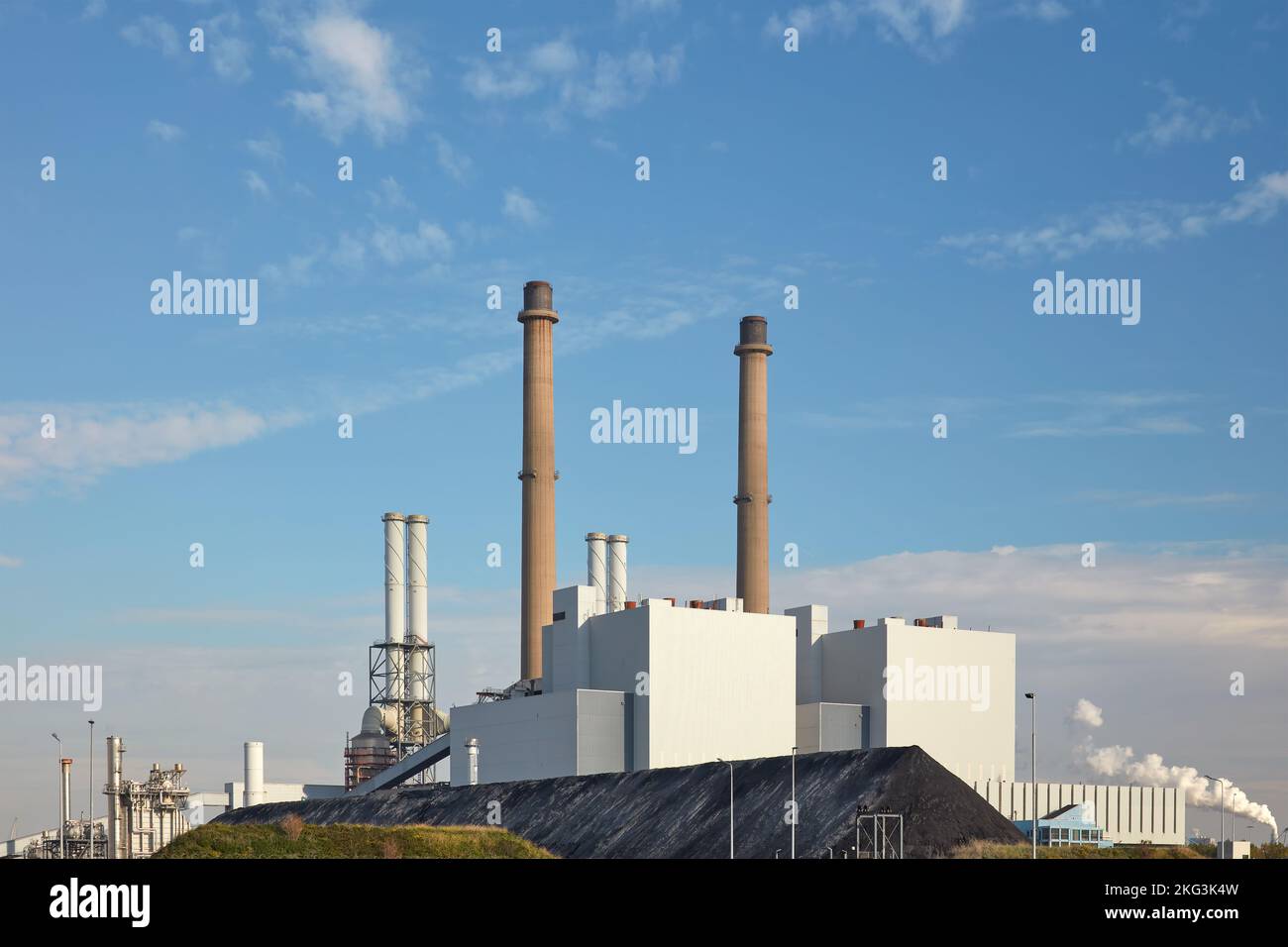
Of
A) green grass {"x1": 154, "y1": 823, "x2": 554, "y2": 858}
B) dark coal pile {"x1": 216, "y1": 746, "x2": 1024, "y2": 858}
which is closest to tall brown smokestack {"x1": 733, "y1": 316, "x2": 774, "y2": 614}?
dark coal pile {"x1": 216, "y1": 746, "x2": 1024, "y2": 858}

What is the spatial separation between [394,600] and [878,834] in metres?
52.6

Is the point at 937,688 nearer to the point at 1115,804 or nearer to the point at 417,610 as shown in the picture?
the point at 1115,804

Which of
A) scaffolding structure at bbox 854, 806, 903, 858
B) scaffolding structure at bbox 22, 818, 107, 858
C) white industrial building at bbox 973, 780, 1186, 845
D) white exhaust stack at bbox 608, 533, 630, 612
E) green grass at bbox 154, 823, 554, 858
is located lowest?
scaffolding structure at bbox 22, 818, 107, 858

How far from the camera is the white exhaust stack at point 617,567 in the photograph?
109312 mm

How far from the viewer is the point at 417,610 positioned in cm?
10456

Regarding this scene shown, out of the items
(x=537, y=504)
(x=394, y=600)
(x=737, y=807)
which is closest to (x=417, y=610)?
(x=394, y=600)

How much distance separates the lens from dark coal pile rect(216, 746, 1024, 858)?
59219 mm

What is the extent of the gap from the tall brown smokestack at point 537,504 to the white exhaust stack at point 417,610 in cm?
1200

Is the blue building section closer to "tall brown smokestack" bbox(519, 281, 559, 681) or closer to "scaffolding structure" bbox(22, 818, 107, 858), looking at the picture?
"tall brown smokestack" bbox(519, 281, 559, 681)

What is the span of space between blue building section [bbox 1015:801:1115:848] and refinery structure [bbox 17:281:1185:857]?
622mm
